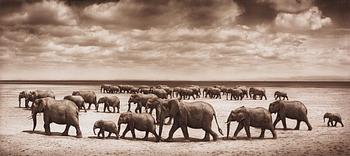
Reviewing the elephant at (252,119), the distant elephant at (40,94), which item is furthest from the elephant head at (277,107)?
the distant elephant at (40,94)

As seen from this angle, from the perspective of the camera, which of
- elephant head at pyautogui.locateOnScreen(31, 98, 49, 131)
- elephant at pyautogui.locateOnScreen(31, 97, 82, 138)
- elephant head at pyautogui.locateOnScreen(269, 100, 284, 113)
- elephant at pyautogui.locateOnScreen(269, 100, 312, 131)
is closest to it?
elephant at pyautogui.locateOnScreen(31, 97, 82, 138)

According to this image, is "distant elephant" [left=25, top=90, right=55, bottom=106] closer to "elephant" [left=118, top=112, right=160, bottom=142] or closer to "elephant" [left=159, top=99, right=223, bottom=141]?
"elephant" [left=118, top=112, right=160, bottom=142]

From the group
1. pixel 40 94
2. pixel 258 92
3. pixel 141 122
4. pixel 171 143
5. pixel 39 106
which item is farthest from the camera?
pixel 258 92

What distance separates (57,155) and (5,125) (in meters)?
2.33

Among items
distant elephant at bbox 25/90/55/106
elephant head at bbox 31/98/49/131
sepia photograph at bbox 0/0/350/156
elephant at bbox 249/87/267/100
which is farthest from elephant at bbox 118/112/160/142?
elephant at bbox 249/87/267/100

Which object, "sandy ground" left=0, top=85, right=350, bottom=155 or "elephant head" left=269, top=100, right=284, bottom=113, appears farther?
"elephant head" left=269, top=100, right=284, bottom=113

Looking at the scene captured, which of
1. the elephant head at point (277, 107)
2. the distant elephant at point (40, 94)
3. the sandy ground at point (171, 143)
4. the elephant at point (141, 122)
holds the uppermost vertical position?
the distant elephant at point (40, 94)

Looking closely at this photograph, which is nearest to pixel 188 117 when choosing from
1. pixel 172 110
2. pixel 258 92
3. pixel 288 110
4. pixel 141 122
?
pixel 172 110

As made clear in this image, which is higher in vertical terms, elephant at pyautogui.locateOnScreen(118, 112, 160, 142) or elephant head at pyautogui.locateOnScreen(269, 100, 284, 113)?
elephant head at pyautogui.locateOnScreen(269, 100, 284, 113)

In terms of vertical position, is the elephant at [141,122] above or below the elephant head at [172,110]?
below

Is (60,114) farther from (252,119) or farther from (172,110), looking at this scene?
(252,119)

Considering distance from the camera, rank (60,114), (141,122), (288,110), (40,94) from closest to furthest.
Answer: (141,122)
(60,114)
(288,110)
(40,94)

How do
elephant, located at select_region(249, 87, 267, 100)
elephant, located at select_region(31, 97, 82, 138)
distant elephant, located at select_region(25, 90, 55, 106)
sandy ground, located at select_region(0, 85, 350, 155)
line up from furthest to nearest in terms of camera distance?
elephant, located at select_region(249, 87, 267, 100) → distant elephant, located at select_region(25, 90, 55, 106) → elephant, located at select_region(31, 97, 82, 138) → sandy ground, located at select_region(0, 85, 350, 155)

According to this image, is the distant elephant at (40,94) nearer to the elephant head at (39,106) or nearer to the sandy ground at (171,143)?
the sandy ground at (171,143)
